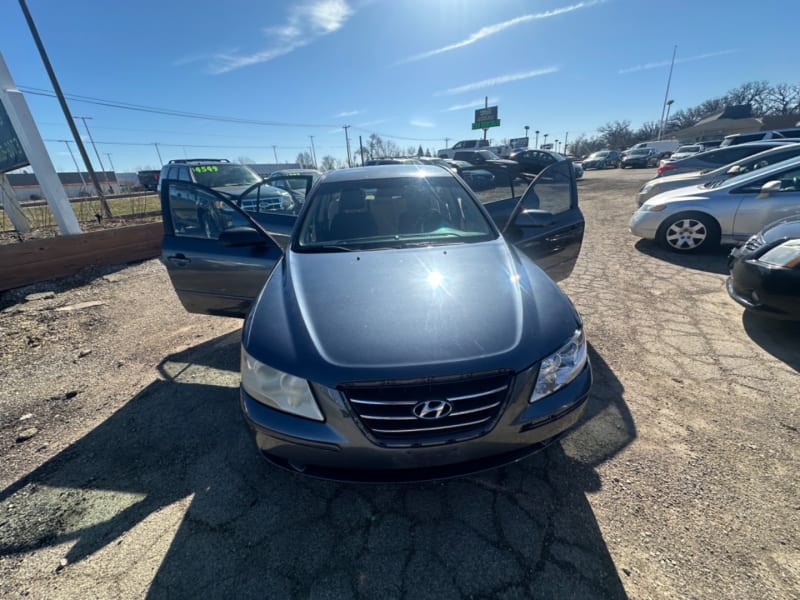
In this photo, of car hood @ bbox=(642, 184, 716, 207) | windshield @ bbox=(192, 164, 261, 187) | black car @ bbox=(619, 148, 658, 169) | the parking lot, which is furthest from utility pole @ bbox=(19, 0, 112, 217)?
black car @ bbox=(619, 148, 658, 169)

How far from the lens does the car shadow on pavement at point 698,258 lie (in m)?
4.74

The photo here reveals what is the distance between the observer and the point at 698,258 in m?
5.13

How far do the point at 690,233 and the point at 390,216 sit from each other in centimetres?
523

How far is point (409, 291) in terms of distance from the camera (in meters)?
1.78

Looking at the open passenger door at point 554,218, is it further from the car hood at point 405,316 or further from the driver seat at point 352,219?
the driver seat at point 352,219

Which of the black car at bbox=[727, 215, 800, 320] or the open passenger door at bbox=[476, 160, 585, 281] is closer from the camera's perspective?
the black car at bbox=[727, 215, 800, 320]

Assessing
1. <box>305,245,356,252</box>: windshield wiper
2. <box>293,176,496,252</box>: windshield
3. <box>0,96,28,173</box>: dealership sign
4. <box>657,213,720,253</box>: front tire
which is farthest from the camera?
<box>0,96,28,173</box>: dealership sign

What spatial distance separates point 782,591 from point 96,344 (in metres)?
5.30

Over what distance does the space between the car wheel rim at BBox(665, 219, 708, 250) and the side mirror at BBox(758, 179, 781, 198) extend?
0.70m

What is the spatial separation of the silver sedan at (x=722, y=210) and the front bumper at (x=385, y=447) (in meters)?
5.36

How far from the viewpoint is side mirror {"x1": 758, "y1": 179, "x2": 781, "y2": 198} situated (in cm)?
429

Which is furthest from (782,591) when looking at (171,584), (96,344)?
(96,344)

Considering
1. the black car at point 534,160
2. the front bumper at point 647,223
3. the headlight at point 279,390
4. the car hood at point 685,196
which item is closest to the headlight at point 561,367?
the headlight at point 279,390

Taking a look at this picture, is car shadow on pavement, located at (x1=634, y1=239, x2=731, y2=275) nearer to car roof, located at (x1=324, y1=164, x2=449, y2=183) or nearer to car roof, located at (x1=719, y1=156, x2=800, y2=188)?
car roof, located at (x1=719, y1=156, x2=800, y2=188)
